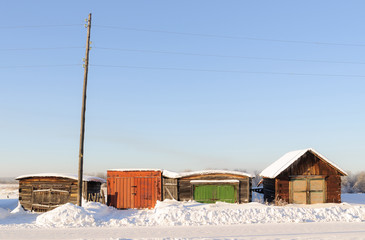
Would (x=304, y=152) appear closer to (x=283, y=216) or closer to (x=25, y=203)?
(x=283, y=216)

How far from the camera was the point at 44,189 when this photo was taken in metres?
24.0

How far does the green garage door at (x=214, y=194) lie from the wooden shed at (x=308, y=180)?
373cm

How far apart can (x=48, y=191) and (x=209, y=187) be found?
12.2 metres

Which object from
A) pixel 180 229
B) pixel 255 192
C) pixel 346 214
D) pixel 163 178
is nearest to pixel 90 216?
pixel 180 229

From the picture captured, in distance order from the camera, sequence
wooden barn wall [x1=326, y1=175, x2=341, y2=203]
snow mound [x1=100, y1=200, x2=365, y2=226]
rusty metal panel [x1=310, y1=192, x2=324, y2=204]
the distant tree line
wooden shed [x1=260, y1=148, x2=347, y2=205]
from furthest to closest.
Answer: the distant tree line → wooden barn wall [x1=326, y1=175, x2=341, y2=203] → rusty metal panel [x1=310, y1=192, x2=324, y2=204] → wooden shed [x1=260, y1=148, x2=347, y2=205] → snow mound [x1=100, y1=200, x2=365, y2=226]

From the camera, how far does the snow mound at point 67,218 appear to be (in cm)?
1620

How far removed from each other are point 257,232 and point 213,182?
9.25 metres

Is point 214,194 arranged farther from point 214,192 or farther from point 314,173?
point 314,173

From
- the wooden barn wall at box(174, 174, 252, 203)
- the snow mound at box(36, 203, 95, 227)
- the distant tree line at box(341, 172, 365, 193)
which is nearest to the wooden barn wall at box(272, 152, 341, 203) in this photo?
the wooden barn wall at box(174, 174, 252, 203)

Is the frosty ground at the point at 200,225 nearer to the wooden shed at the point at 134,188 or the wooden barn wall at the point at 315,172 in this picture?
the wooden shed at the point at 134,188

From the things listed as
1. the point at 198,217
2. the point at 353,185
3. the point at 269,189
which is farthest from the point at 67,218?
the point at 353,185

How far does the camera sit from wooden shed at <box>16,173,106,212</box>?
2367 centimetres

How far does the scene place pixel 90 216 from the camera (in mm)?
17062

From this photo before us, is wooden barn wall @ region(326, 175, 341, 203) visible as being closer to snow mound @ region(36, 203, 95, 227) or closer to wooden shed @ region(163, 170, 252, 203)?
wooden shed @ region(163, 170, 252, 203)
